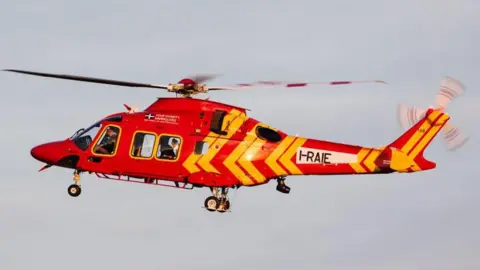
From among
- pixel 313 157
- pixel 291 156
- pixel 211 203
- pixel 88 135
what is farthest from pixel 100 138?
pixel 313 157

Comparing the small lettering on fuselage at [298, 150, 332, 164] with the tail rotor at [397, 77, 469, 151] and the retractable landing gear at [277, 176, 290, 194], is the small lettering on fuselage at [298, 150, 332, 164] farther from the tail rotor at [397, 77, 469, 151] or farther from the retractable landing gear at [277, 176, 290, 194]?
the tail rotor at [397, 77, 469, 151]

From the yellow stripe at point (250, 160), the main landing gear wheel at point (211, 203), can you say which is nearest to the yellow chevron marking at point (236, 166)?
the yellow stripe at point (250, 160)

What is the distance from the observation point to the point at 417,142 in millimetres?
76438

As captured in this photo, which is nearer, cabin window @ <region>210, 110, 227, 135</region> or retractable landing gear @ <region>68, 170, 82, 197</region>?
cabin window @ <region>210, 110, 227, 135</region>

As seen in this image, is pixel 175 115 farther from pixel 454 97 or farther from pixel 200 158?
pixel 454 97

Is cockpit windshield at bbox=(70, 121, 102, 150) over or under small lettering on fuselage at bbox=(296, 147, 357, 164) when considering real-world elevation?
under

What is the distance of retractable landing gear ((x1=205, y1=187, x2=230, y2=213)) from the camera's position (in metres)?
77.4

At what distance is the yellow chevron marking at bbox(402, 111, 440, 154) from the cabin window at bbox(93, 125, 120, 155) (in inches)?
391

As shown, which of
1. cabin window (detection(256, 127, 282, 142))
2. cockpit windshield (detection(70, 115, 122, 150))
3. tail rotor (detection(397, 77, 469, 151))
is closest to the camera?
tail rotor (detection(397, 77, 469, 151))

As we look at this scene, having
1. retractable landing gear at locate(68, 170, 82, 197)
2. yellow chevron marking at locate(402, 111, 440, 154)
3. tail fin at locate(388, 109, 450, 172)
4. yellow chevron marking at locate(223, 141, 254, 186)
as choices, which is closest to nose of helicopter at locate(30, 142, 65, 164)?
retractable landing gear at locate(68, 170, 82, 197)

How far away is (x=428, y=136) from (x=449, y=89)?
1822 millimetres

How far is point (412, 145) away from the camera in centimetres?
7644

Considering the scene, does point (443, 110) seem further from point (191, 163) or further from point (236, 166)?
point (191, 163)

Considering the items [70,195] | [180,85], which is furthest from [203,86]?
[70,195]
